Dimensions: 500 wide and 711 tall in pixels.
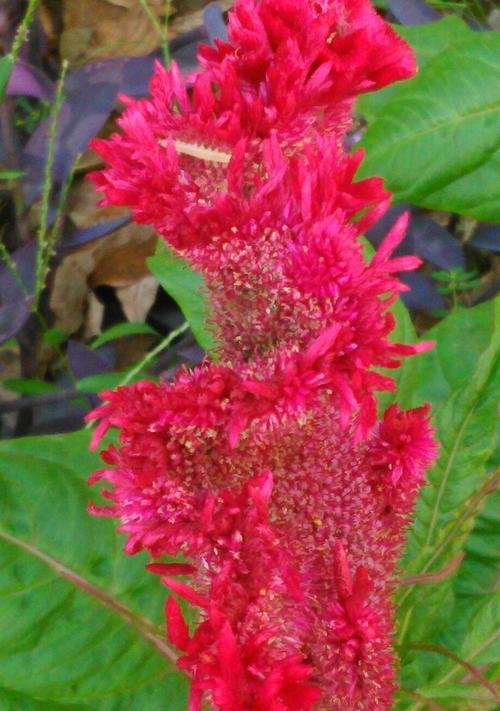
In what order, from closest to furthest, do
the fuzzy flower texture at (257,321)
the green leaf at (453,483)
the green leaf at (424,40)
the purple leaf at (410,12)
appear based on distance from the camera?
the fuzzy flower texture at (257,321) → the green leaf at (453,483) → the green leaf at (424,40) → the purple leaf at (410,12)

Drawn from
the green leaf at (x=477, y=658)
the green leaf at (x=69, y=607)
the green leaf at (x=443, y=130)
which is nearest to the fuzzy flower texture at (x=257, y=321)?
the green leaf at (x=477, y=658)

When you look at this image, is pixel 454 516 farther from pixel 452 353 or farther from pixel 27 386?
pixel 27 386

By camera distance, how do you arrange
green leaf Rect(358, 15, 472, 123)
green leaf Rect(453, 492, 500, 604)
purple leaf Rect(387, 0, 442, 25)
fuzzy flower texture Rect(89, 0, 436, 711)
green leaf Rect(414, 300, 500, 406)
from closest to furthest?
fuzzy flower texture Rect(89, 0, 436, 711)
green leaf Rect(453, 492, 500, 604)
green leaf Rect(414, 300, 500, 406)
green leaf Rect(358, 15, 472, 123)
purple leaf Rect(387, 0, 442, 25)

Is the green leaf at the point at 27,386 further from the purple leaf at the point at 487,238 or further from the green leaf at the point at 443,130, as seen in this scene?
the purple leaf at the point at 487,238

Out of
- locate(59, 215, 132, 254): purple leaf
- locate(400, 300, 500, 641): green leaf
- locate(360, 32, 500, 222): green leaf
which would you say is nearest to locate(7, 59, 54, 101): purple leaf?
locate(59, 215, 132, 254): purple leaf

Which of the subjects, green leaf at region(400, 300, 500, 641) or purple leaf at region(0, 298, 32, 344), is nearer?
green leaf at region(400, 300, 500, 641)

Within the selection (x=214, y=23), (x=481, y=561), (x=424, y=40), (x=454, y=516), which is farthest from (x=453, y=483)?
(x=214, y=23)

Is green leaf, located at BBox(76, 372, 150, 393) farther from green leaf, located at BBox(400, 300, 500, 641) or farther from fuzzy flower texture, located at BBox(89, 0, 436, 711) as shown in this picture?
fuzzy flower texture, located at BBox(89, 0, 436, 711)
